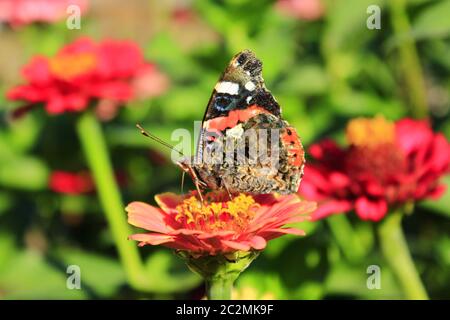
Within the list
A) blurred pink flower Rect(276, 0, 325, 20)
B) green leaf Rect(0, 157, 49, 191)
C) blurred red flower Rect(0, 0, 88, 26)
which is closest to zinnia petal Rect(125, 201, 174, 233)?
green leaf Rect(0, 157, 49, 191)

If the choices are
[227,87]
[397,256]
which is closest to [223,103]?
[227,87]

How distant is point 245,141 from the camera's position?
3.93ft

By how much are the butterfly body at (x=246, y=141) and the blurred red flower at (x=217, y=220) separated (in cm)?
3

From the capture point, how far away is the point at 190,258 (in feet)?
3.36

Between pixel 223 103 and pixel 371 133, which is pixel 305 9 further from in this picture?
pixel 223 103

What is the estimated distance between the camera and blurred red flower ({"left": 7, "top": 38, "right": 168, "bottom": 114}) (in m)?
1.63

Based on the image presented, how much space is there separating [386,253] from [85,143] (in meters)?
0.71

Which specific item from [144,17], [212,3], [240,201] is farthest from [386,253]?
[144,17]

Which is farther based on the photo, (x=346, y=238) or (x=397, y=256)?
(x=346, y=238)

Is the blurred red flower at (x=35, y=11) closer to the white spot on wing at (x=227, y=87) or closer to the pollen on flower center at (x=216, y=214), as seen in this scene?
the white spot on wing at (x=227, y=87)

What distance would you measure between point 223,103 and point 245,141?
67 mm

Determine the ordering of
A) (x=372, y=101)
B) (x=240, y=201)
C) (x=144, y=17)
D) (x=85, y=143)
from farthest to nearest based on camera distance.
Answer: (x=144, y=17) < (x=372, y=101) < (x=85, y=143) < (x=240, y=201)

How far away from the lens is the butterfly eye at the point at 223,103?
1182 mm

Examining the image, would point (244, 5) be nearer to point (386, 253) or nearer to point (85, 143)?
point (85, 143)
